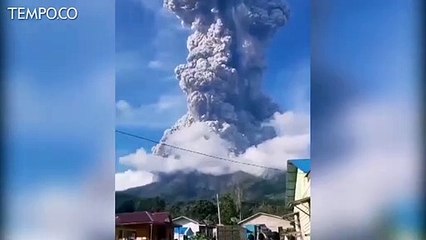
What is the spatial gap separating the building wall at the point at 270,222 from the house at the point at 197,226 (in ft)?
0.45

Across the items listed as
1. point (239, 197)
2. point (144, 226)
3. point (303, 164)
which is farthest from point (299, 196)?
point (144, 226)

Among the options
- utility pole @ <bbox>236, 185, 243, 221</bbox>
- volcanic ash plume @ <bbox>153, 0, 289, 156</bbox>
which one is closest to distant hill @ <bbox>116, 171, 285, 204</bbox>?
utility pole @ <bbox>236, 185, 243, 221</bbox>

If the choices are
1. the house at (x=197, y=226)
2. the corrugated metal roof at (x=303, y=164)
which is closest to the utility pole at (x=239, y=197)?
the house at (x=197, y=226)

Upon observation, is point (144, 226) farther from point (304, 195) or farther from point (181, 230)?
point (304, 195)

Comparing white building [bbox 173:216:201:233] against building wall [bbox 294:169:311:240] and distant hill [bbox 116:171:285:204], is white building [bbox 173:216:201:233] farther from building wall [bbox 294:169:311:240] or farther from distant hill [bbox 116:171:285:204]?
building wall [bbox 294:169:311:240]

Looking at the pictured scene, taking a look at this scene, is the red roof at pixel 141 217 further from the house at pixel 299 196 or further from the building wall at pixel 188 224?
the house at pixel 299 196

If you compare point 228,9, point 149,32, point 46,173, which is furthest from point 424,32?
point 46,173

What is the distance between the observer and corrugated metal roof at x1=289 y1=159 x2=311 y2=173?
276 cm

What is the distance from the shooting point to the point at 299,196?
9.12 feet

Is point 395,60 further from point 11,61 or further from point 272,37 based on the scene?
point 11,61

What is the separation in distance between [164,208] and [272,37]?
0.80 meters

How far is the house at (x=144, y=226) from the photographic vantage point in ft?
8.99

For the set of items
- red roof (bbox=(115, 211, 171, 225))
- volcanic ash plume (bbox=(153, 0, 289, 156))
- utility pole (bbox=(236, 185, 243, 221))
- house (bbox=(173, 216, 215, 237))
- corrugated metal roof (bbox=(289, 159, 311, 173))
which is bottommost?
house (bbox=(173, 216, 215, 237))

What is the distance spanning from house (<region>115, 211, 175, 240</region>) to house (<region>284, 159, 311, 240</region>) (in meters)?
0.48
